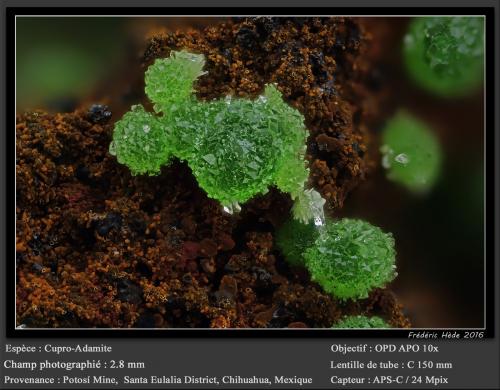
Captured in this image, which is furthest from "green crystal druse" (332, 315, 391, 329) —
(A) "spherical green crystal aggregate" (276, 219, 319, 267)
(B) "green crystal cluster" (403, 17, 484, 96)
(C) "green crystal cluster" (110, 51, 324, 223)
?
(B) "green crystal cluster" (403, 17, 484, 96)

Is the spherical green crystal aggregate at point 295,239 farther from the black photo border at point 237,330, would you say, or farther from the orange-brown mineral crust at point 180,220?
the black photo border at point 237,330

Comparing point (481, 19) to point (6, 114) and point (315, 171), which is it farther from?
point (6, 114)

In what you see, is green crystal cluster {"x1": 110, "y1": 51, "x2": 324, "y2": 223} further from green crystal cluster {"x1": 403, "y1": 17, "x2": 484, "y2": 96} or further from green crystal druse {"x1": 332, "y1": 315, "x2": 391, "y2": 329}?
green crystal cluster {"x1": 403, "y1": 17, "x2": 484, "y2": 96}

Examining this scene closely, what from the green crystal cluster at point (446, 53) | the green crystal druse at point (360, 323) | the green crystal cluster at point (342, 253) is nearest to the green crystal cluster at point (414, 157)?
the green crystal cluster at point (446, 53)

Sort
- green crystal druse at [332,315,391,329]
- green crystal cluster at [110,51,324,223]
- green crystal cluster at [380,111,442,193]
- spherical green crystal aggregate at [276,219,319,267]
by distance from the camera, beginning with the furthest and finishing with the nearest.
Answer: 1. green crystal cluster at [380,111,442,193]
2. spherical green crystal aggregate at [276,219,319,267]
3. green crystal druse at [332,315,391,329]
4. green crystal cluster at [110,51,324,223]

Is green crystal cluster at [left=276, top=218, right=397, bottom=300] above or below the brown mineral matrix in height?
below

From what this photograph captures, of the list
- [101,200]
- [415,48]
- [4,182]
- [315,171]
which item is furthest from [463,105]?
[4,182]
